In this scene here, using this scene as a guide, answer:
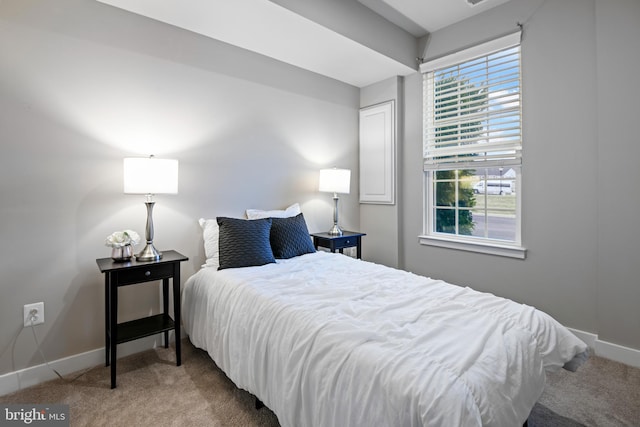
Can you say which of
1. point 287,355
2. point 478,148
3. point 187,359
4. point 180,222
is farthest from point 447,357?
point 478,148

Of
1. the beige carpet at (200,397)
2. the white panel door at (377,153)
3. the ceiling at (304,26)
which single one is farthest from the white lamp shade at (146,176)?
the white panel door at (377,153)

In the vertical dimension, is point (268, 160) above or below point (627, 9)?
below

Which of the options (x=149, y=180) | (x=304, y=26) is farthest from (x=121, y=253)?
(x=304, y=26)

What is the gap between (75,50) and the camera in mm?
2115

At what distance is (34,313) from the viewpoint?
200cm

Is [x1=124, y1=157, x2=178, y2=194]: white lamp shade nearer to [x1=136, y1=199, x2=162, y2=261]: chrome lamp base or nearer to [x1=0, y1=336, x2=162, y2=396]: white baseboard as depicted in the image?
[x1=136, y1=199, x2=162, y2=261]: chrome lamp base

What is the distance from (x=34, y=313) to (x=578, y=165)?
13.1ft

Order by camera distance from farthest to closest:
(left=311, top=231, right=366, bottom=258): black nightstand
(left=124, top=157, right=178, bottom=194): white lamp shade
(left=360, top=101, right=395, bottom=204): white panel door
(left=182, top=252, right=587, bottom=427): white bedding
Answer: (left=360, top=101, right=395, bottom=204): white panel door
(left=311, top=231, right=366, bottom=258): black nightstand
(left=124, top=157, right=178, bottom=194): white lamp shade
(left=182, top=252, right=587, bottom=427): white bedding

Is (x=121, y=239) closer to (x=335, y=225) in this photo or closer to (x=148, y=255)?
(x=148, y=255)

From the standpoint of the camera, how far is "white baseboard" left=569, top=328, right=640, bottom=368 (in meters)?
2.20

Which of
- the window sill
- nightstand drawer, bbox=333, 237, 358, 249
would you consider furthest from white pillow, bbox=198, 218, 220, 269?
the window sill

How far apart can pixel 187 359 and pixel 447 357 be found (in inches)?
75.7

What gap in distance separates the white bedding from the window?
1.46 metres

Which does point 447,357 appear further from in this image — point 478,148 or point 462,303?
point 478,148
